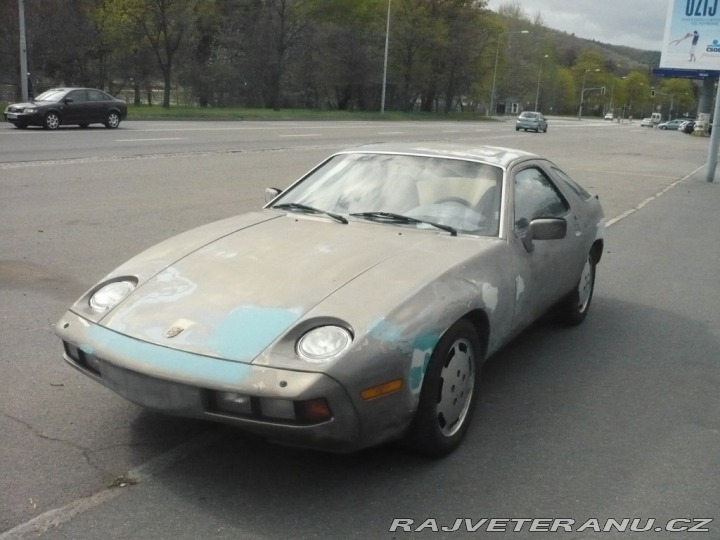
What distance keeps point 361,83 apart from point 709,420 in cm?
6224

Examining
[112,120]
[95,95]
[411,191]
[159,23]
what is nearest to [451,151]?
[411,191]

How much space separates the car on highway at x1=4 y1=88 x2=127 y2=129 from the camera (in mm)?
24016

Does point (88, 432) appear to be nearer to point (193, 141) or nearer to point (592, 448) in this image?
point (592, 448)

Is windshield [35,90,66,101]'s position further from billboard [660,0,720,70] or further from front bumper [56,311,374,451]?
front bumper [56,311,374,451]

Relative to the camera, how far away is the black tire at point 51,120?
79.5 ft

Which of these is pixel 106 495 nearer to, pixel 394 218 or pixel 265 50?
pixel 394 218

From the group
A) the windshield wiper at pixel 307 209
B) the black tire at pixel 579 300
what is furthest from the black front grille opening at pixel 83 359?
the black tire at pixel 579 300

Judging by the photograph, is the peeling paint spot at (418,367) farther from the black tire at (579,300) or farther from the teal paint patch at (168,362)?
the black tire at (579,300)

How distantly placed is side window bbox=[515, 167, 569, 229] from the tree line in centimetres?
3849

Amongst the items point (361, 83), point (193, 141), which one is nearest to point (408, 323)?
point (193, 141)

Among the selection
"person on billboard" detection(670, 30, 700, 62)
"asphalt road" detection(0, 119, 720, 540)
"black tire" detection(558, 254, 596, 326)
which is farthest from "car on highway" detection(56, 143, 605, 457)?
"person on billboard" detection(670, 30, 700, 62)

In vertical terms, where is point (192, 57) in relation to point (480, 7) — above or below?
below

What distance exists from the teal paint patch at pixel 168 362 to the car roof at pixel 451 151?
2.35 meters

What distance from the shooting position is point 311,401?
2984 mm
